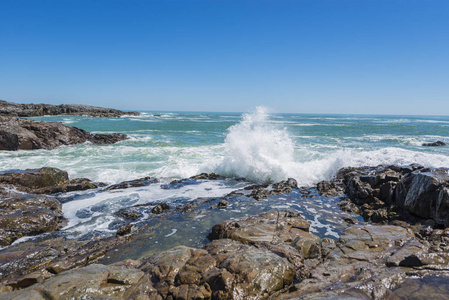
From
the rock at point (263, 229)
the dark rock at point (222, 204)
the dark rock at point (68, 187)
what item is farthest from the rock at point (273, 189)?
the dark rock at point (68, 187)

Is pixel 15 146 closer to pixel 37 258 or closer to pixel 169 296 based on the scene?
pixel 37 258

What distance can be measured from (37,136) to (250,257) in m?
22.4

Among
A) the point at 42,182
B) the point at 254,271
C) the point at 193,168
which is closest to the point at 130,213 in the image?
the point at 254,271

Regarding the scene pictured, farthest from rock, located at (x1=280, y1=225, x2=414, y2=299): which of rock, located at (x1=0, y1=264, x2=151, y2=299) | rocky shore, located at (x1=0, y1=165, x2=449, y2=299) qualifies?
rock, located at (x1=0, y1=264, x2=151, y2=299)

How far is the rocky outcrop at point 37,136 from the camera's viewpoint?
1873 centimetres

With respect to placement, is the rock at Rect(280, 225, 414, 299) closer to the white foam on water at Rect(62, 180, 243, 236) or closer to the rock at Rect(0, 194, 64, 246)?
the white foam on water at Rect(62, 180, 243, 236)

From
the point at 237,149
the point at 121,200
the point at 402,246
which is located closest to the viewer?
the point at 402,246

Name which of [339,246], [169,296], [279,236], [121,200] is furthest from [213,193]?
[169,296]

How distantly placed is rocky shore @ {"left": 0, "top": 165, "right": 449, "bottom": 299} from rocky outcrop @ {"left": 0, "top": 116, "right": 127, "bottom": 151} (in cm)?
1240

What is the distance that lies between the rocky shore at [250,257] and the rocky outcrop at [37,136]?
40.7ft

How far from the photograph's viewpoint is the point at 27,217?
7328mm

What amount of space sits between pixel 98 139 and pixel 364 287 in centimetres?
2449

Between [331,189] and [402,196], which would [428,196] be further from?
[331,189]

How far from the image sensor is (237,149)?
49.4ft
